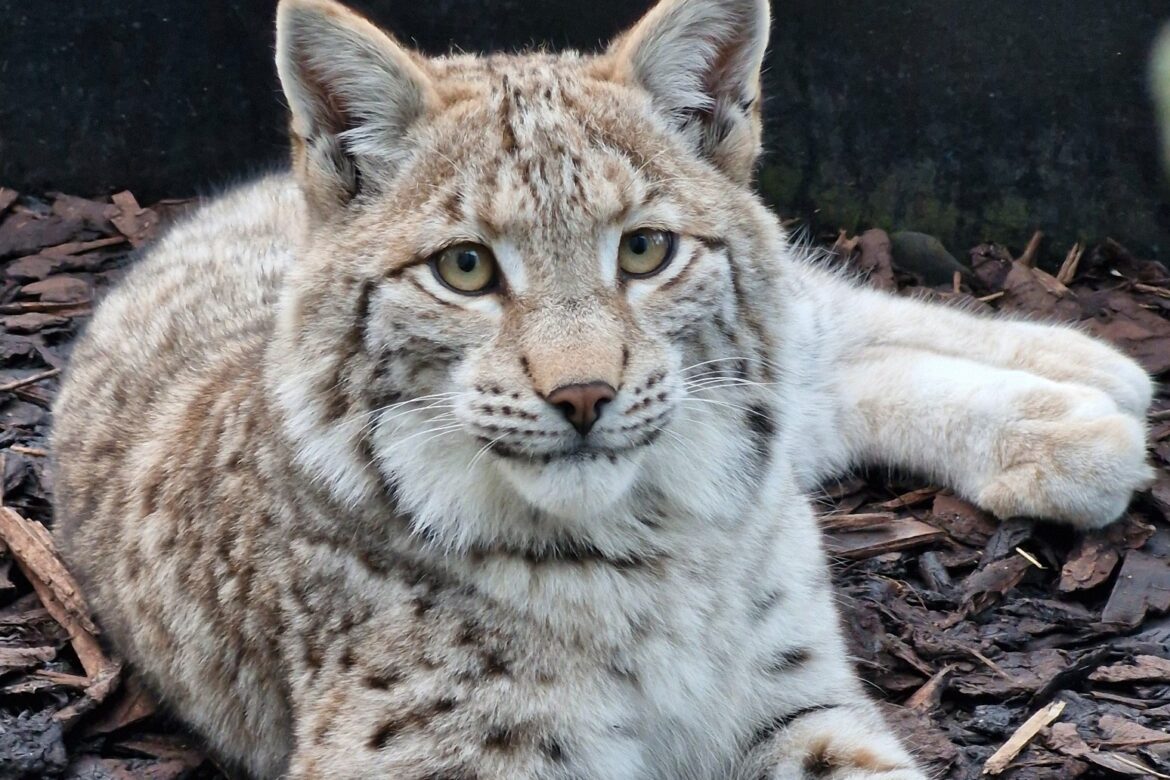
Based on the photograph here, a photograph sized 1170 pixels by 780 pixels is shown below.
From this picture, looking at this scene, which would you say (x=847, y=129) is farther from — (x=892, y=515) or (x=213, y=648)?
(x=213, y=648)

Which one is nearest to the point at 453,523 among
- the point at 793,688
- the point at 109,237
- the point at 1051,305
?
the point at 793,688

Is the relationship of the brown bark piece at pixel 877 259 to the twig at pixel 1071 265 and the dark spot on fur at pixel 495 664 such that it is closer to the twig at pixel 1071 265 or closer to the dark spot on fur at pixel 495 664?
the twig at pixel 1071 265

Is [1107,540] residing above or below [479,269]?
below

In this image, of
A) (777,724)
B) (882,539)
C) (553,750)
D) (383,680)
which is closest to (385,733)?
(383,680)

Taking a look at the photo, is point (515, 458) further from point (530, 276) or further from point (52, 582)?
point (52, 582)

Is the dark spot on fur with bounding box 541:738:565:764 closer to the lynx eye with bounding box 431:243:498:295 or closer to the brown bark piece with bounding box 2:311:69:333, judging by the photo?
the lynx eye with bounding box 431:243:498:295

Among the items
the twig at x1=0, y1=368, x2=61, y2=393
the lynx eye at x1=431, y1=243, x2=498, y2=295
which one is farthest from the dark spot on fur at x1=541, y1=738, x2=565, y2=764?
the twig at x1=0, y1=368, x2=61, y2=393
